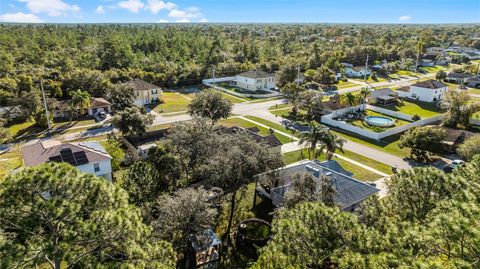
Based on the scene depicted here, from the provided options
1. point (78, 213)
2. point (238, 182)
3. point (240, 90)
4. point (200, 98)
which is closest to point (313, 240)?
point (78, 213)

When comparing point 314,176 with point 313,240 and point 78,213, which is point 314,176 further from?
point 78,213

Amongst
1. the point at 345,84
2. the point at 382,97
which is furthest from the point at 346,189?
the point at 345,84

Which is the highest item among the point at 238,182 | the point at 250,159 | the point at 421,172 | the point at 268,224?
the point at 421,172

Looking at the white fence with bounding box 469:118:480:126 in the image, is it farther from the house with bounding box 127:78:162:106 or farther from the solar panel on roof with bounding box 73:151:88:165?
the house with bounding box 127:78:162:106

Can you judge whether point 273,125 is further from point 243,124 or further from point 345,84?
point 345,84

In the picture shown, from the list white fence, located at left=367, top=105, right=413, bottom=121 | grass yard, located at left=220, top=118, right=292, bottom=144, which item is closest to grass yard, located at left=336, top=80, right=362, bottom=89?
white fence, located at left=367, top=105, right=413, bottom=121

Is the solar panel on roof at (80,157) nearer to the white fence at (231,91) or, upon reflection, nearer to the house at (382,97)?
the white fence at (231,91)

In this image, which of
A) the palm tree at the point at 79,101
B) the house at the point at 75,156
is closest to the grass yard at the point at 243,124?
the palm tree at the point at 79,101
